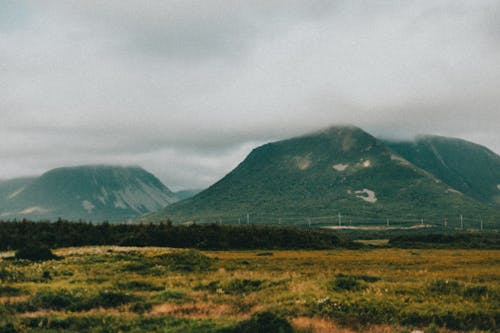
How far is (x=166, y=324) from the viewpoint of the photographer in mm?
24531

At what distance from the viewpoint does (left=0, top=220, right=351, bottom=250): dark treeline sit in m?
120

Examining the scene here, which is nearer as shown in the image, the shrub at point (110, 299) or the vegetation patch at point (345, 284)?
the shrub at point (110, 299)

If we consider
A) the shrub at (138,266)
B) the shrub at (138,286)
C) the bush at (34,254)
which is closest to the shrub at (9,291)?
the shrub at (138,286)

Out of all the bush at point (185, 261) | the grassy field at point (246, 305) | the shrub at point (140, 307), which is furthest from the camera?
the bush at point (185, 261)

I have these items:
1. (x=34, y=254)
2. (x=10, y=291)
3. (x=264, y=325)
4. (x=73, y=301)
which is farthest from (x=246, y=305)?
(x=34, y=254)

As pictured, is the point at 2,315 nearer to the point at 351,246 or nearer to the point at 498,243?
the point at 351,246

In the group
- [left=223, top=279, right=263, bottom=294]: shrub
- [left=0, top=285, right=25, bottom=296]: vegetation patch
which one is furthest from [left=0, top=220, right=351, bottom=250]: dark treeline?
[left=223, top=279, right=263, bottom=294]: shrub

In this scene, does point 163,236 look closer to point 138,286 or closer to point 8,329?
point 138,286

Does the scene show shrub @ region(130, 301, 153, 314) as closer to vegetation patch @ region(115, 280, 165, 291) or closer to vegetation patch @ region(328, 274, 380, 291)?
vegetation patch @ region(115, 280, 165, 291)

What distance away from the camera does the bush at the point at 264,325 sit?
2217 cm

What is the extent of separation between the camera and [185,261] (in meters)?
65.1

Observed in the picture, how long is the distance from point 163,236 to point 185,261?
6789cm

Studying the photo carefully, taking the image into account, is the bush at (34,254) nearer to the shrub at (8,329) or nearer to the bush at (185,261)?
the bush at (185,261)

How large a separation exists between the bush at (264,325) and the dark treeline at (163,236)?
330 ft
